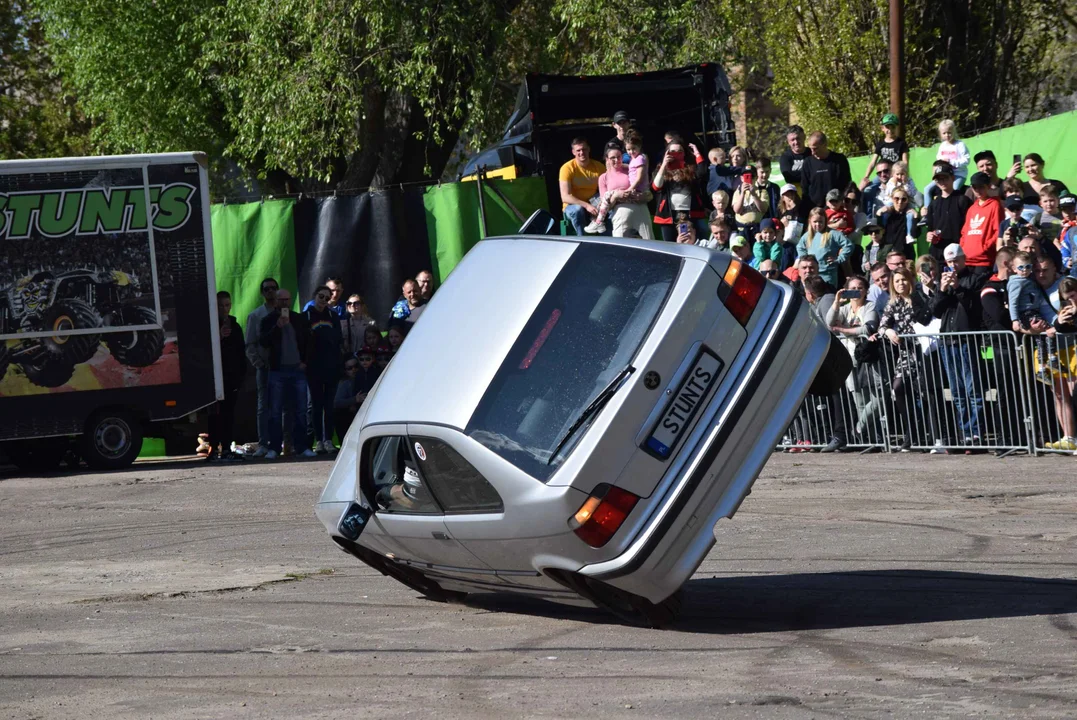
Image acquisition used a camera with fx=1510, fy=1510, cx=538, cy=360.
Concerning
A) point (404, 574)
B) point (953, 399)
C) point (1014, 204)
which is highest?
point (1014, 204)

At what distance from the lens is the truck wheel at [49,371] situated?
16.3 meters

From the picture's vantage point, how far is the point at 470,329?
732 centimetres

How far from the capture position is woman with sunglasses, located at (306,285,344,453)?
687 inches

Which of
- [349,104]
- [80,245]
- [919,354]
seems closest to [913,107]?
[349,104]

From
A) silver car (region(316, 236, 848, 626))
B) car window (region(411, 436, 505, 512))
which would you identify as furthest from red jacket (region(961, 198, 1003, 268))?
car window (region(411, 436, 505, 512))

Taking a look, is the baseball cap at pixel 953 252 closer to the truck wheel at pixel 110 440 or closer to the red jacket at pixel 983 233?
the red jacket at pixel 983 233

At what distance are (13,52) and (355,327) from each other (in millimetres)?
30896

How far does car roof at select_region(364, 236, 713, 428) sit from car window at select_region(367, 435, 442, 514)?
0.14 m

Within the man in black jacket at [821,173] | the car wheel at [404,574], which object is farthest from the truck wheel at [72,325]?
the car wheel at [404,574]

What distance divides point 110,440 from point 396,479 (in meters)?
10.3

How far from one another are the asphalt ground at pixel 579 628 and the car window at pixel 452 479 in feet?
2.22

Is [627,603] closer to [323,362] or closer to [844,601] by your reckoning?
[844,601]

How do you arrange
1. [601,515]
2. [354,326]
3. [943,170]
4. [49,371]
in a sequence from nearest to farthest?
[601,515], [943,170], [49,371], [354,326]

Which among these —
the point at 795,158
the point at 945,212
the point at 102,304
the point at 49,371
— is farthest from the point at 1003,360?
the point at 49,371
